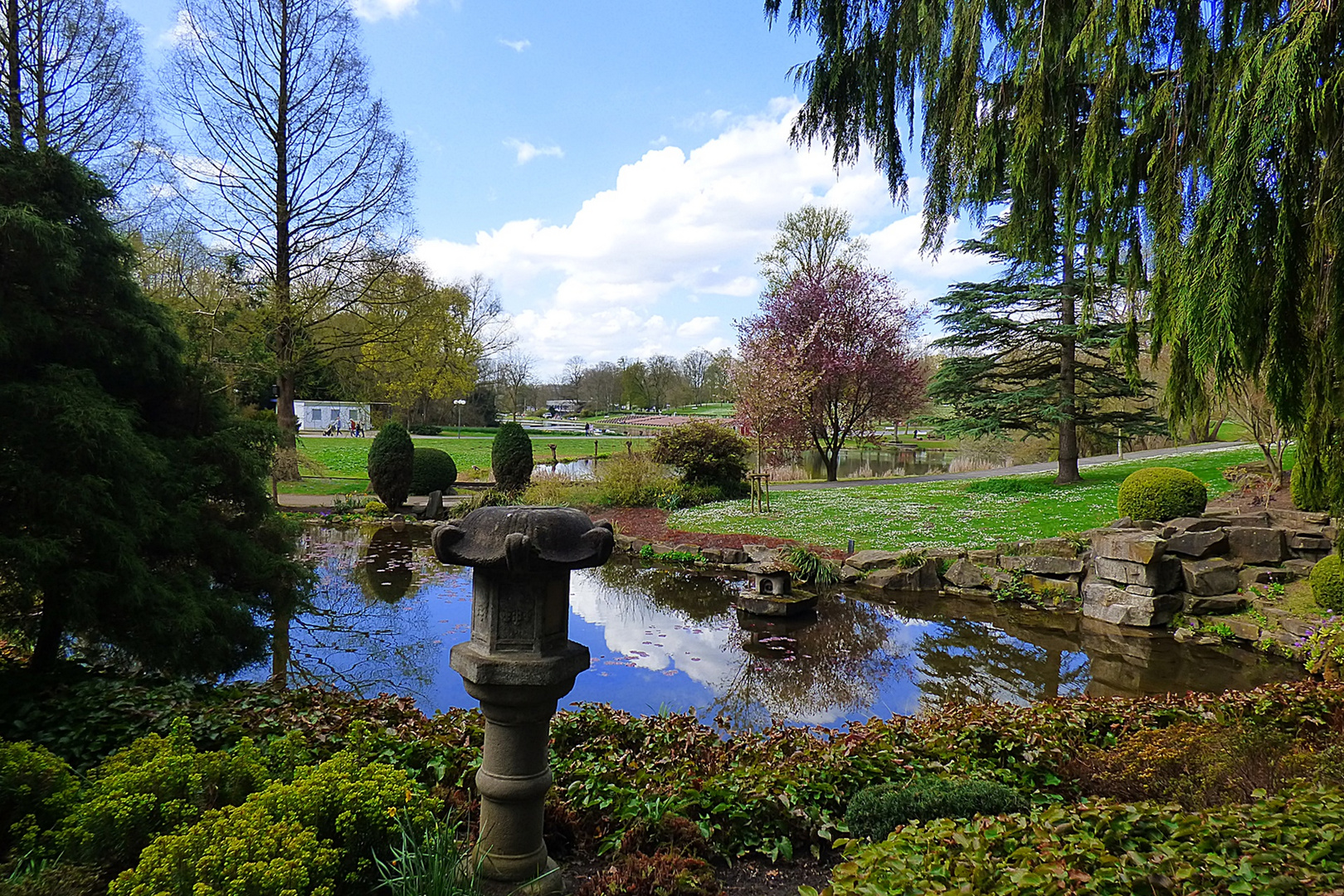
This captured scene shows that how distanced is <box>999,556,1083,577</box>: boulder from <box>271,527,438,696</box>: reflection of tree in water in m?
7.93

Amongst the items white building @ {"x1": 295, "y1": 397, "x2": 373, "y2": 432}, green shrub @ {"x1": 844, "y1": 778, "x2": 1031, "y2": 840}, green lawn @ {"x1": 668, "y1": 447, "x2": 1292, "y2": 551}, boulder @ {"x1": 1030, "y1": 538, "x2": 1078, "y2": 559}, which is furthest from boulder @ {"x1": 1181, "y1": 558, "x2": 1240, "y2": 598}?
white building @ {"x1": 295, "y1": 397, "x2": 373, "y2": 432}

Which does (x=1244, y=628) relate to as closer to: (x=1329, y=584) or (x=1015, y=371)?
(x=1329, y=584)

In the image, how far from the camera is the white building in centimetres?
3953

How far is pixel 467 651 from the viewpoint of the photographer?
105 inches

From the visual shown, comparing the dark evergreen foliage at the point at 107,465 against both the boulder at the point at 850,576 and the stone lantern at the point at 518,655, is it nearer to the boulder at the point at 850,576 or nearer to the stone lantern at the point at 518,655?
the stone lantern at the point at 518,655

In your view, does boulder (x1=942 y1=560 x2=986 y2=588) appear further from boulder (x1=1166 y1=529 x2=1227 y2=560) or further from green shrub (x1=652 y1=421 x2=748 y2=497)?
green shrub (x1=652 y1=421 x2=748 y2=497)

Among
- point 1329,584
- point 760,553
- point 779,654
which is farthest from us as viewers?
point 760,553

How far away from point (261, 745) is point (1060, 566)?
31.2 ft

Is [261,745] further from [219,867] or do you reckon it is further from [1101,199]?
[1101,199]

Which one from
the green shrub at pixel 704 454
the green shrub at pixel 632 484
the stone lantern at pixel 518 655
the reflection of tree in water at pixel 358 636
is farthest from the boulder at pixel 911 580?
the green shrub at pixel 704 454

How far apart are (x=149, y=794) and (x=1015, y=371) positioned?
19.1m

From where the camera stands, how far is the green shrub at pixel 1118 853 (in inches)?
73.4

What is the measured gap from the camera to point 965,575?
974 centimetres

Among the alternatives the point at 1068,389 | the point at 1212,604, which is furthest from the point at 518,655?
the point at 1068,389
